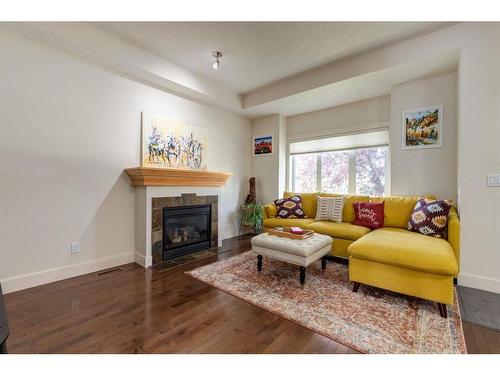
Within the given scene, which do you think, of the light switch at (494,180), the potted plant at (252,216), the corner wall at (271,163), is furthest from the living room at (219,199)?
the corner wall at (271,163)

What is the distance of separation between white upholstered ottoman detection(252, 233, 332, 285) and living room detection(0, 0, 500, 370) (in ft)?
0.07

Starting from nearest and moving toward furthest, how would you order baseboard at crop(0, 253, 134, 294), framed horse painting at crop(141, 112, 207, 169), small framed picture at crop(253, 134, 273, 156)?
baseboard at crop(0, 253, 134, 294), framed horse painting at crop(141, 112, 207, 169), small framed picture at crop(253, 134, 273, 156)

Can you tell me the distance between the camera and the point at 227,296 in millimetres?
2146

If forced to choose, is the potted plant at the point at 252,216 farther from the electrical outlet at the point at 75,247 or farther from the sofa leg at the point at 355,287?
the electrical outlet at the point at 75,247

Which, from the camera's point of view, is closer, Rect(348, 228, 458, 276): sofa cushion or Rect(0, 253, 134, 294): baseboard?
Rect(348, 228, 458, 276): sofa cushion

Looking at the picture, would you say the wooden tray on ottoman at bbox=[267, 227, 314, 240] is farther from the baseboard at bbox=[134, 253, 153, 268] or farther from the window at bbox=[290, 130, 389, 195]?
the window at bbox=[290, 130, 389, 195]

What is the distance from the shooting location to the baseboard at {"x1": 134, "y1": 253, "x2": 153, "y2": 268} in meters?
2.93

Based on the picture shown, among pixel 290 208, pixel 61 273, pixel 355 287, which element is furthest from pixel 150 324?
pixel 290 208

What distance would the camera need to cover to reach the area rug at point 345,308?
4.99 feet

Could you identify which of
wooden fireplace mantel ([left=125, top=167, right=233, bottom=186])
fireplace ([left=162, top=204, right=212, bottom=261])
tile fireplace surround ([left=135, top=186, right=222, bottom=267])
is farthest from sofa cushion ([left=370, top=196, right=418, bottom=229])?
tile fireplace surround ([left=135, top=186, right=222, bottom=267])

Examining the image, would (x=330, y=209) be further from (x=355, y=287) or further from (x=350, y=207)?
(x=355, y=287)
